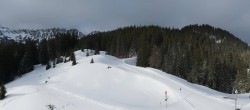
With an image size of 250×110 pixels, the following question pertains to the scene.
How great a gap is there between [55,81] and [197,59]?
6521 cm

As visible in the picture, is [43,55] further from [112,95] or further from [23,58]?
[112,95]

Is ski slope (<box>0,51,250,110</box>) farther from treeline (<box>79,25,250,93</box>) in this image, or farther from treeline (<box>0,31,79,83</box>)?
treeline (<box>79,25,250,93</box>)

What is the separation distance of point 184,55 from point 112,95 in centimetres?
7264

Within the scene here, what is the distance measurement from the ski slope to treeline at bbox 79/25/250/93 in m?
41.9

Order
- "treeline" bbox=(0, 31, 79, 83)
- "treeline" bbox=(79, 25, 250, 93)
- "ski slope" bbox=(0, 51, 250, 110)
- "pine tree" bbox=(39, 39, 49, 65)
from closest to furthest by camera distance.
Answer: "ski slope" bbox=(0, 51, 250, 110)
"treeline" bbox=(0, 31, 79, 83)
"treeline" bbox=(79, 25, 250, 93)
"pine tree" bbox=(39, 39, 49, 65)

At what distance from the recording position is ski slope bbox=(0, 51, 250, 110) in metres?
62.7

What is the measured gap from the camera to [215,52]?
539ft

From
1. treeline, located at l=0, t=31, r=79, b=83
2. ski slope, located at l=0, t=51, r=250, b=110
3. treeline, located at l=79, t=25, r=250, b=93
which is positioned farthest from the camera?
treeline, located at l=79, t=25, r=250, b=93

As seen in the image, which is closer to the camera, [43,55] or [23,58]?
[23,58]

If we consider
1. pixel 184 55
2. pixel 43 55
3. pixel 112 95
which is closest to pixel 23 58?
pixel 43 55

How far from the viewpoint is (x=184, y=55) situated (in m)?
140

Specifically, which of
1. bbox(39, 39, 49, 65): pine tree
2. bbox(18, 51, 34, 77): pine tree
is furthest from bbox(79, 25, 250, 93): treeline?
bbox(18, 51, 34, 77): pine tree

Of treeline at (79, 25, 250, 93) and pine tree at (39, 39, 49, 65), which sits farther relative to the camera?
pine tree at (39, 39, 49, 65)

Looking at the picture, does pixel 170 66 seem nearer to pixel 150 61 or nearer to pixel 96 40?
pixel 150 61
